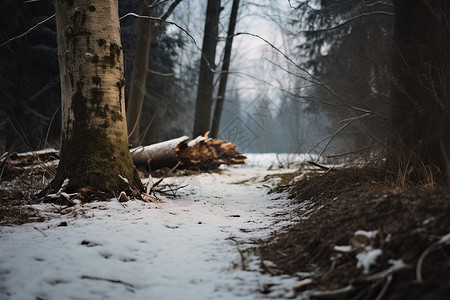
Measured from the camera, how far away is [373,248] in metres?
1.34

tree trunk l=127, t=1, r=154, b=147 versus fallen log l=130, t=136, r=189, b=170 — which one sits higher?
tree trunk l=127, t=1, r=154, b=147

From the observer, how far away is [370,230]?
146cm

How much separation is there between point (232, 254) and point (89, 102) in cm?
210

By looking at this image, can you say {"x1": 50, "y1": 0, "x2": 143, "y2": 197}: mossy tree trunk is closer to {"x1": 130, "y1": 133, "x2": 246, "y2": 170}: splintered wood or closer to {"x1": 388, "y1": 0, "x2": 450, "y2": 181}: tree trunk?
{"x1": 130, "y1": 133, "x2": 246, "y2": 170}: splintered wood

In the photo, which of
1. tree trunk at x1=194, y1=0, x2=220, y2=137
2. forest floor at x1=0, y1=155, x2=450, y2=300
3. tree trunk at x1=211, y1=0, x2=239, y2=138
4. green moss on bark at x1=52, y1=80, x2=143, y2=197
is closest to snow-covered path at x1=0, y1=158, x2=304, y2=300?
forest floor at x1=0, y1=155, x2=450, y2=300

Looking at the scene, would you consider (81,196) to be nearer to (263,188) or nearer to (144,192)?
(144,192)

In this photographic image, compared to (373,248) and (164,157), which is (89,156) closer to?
(373,248)

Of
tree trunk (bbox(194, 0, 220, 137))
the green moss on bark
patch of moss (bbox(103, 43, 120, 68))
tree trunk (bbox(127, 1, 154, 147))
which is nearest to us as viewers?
the green moss on bark

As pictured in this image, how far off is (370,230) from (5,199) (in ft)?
10.1

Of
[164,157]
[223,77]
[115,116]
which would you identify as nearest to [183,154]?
[164,157]

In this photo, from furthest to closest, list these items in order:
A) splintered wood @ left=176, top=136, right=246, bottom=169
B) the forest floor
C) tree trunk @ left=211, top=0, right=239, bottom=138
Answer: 1. tree trunk @ left=211, top=0, right=239, bottom=138
2. splintered wood @ left=176, top=136, right=246, bottom=169
3. the forest floor

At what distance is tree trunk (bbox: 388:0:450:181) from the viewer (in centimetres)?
299

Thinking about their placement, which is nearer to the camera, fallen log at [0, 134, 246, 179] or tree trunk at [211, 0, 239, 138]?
fallen log at [0, 134, 246, 179]

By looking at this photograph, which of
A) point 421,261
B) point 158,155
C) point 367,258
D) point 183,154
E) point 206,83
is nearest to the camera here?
point 421,261
